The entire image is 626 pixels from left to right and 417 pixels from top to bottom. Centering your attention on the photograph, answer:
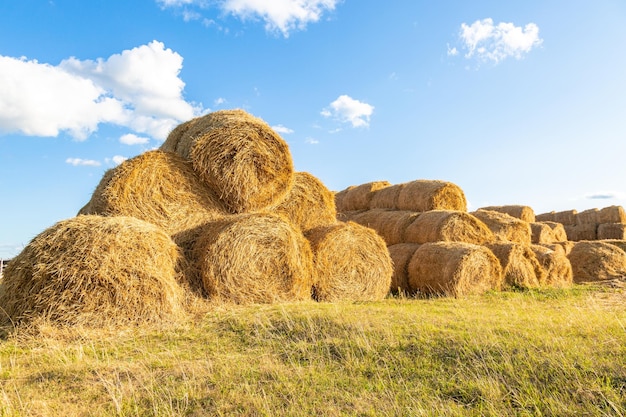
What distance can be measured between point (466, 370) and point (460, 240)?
7.57 meters

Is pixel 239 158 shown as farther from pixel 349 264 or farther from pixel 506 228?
pixel 506 228

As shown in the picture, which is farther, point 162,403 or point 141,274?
point 141,274

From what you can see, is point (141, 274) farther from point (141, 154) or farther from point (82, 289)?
point (141, 154)

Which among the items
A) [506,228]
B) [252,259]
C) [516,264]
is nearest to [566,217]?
[506,228]

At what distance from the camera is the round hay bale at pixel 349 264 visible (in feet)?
29.9

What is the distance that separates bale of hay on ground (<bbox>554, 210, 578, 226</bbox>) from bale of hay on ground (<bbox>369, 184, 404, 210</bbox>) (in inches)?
A: 455

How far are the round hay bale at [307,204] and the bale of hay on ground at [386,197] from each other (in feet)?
15.2

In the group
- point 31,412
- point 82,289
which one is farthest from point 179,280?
point 31,412

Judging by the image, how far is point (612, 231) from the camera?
19.7m

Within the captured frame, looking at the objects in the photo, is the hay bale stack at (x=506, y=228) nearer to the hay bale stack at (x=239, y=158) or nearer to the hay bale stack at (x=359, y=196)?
the hay bale stack at (x=359, y=196)

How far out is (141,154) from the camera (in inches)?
324

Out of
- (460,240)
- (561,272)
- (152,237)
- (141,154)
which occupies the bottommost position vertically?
(561,272)

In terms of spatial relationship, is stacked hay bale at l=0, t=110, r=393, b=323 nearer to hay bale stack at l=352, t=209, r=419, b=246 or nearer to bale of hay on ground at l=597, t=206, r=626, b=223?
hay bale stack at l=352, t=209, r=419, b=246

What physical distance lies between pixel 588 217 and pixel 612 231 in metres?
1.88
